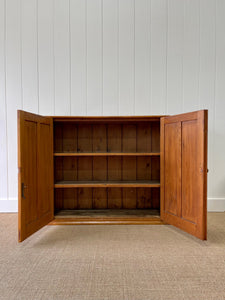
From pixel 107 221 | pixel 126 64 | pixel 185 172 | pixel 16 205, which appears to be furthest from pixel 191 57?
pixel 16 205

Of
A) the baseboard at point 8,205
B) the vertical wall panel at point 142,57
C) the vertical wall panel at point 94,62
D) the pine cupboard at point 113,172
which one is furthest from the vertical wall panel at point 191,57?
the baseboard at point 8,205

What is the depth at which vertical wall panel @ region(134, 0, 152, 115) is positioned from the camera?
3.58 meters

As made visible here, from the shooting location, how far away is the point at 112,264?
2.06 m

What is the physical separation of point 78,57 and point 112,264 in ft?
8.62

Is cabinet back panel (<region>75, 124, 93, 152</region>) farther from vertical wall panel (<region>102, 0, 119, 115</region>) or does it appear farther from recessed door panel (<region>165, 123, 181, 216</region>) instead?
recessed door panel (<region>165, 123, 181, 216</region>)

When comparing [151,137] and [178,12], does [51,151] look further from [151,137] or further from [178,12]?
[178,12]

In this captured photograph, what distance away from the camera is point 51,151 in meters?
3.04

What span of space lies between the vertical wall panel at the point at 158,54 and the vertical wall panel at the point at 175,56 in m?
0.07

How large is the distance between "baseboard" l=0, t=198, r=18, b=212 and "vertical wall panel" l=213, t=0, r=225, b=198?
104 inches

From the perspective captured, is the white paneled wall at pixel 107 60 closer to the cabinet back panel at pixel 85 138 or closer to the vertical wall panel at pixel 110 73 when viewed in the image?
the vertical wall panel at pixel 110 73

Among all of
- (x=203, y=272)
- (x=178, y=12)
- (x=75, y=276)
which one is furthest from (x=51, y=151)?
(x=178, y=12)

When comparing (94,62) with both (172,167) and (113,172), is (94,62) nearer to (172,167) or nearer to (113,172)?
(113,172)

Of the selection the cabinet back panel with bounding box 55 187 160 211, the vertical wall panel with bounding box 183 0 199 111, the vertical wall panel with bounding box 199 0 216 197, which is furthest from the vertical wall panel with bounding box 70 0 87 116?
the vertical wall panel with bounding box 199 0 216 197

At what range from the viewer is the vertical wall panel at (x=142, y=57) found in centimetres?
358
